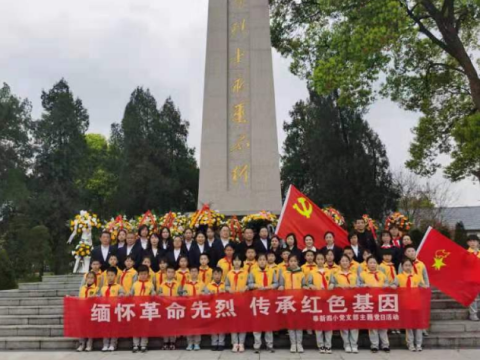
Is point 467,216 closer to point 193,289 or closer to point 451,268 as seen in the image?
point 451,268

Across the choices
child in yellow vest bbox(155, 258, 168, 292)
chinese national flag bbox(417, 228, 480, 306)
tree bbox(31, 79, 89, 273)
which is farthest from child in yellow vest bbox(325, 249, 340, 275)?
tree bbox(31, 79, 89, 273)

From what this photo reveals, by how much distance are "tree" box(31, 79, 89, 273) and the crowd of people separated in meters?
19.8

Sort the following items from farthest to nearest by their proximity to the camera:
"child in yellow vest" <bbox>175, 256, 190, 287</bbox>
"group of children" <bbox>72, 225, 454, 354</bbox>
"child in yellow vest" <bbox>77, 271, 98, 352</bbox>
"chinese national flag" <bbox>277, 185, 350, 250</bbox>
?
1. "chinese national flag" <bbox>277, 185, 350, 250</bbox>
2. "child in yellow vest" <bbox>175, 256, 190, 287</bbox>
3. "child in yellow vest" <bbox>77, 271, 98, 352</bbox>
4. "group of children" <bbox>72, 225, 454, 354</bbox>

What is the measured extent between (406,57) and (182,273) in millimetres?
9648

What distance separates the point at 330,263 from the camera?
5762 mm

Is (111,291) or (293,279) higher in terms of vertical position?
(293,279)

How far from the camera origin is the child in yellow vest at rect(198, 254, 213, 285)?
5.99 metres

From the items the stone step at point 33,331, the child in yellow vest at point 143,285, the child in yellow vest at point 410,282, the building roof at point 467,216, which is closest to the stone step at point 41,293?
the stone step at point 33,331

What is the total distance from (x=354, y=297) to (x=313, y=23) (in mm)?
9446

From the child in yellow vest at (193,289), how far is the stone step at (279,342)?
15 cm

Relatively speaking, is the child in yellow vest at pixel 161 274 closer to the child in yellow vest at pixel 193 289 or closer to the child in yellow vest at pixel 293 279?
the child in yellow vest at pixel 193 289

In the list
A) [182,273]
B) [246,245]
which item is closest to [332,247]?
[246,245]

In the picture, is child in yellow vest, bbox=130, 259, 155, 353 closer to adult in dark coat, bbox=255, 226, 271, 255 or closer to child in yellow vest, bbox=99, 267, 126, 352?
child in yellow vest, bbox=99, 267, 126, 352

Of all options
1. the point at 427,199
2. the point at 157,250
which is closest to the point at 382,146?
the point at 427,199
